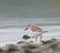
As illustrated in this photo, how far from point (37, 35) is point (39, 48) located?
150 cm

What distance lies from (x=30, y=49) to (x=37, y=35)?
5.56 feet

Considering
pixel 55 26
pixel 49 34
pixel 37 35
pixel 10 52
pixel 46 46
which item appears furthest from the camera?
pixel 55 26

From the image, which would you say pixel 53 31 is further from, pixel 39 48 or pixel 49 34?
pixel 39 48

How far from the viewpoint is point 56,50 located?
779 cm

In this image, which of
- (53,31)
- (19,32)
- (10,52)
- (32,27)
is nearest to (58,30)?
(53,31)

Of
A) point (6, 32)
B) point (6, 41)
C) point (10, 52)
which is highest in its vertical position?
point (6, 32)

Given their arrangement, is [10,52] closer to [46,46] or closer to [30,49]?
[30,49]

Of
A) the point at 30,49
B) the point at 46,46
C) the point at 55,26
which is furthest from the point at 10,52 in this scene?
the point at 55,26

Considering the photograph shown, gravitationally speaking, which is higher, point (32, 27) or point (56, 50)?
point (32, 27)

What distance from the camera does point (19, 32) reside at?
11.6m

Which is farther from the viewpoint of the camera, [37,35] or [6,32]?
[6,32]

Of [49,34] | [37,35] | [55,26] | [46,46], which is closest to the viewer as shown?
[46,46]

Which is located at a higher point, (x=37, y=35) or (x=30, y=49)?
(x=37, y=35)

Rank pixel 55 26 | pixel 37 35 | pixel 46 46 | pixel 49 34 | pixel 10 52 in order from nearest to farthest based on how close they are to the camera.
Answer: pixel 10 52, pixel 46 46, pixel 37 35, pixel 49 34, pixel 55 26
